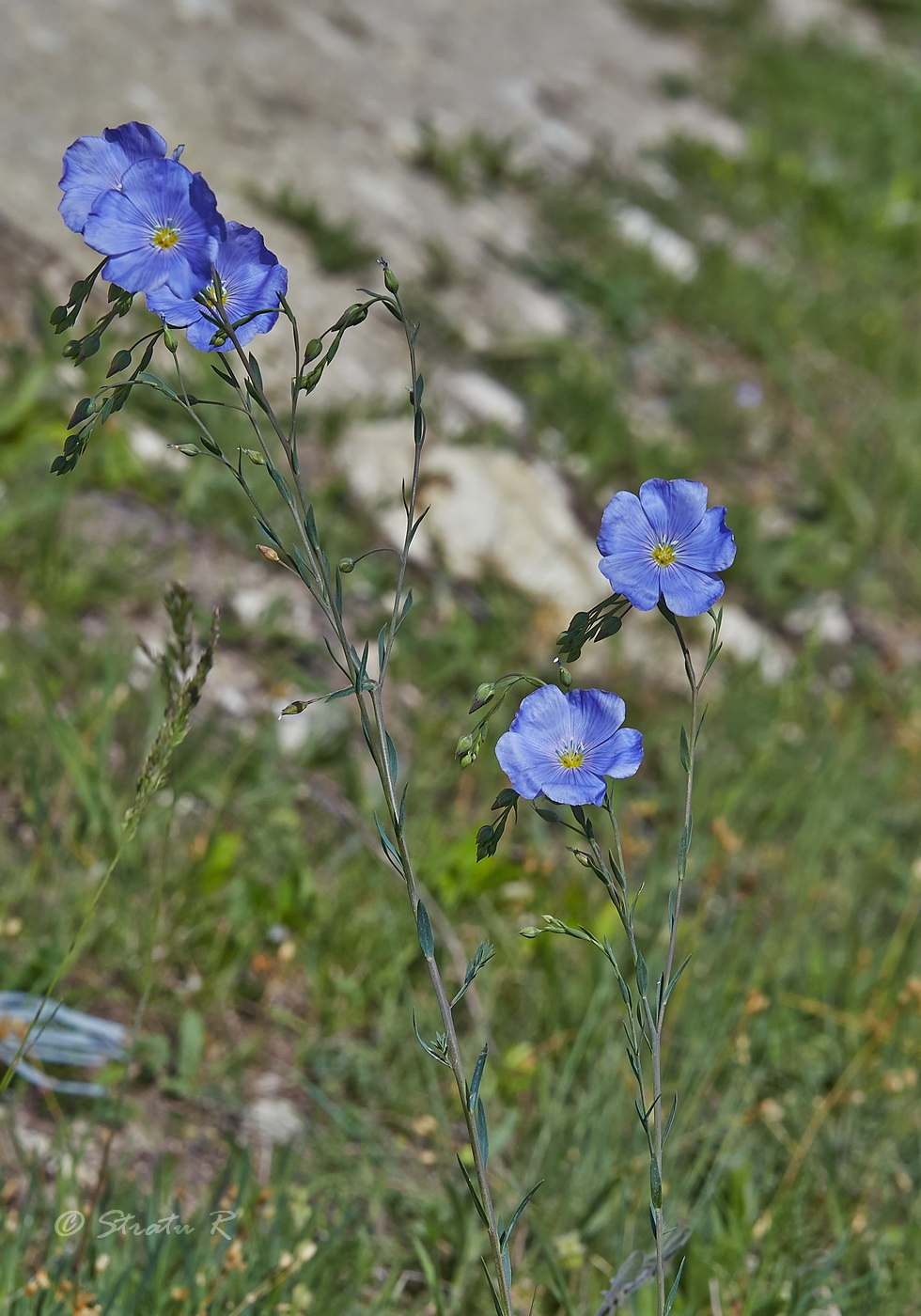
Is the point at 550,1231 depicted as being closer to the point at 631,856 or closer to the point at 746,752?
the point at 631,856

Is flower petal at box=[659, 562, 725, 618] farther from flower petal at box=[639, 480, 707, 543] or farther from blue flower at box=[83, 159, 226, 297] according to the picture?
blue flower at box=[83, 159, 226, 297]

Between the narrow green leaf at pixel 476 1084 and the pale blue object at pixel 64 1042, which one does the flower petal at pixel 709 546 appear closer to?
the narrow green leaf at pixel 476 1084

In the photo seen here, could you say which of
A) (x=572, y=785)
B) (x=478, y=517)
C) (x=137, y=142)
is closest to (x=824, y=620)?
(x=478, y=517)

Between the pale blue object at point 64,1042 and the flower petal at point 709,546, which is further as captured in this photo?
the pale blue object at point 64,1042

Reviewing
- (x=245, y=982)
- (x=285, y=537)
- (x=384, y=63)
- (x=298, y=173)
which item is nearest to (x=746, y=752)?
(x=285, y=537)

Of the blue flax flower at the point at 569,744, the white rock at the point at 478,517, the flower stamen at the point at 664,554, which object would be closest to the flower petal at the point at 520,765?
the blue flax flower at the point at 569,744

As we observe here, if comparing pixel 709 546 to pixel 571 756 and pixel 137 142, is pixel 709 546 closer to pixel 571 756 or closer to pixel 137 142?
pixel 571 756
